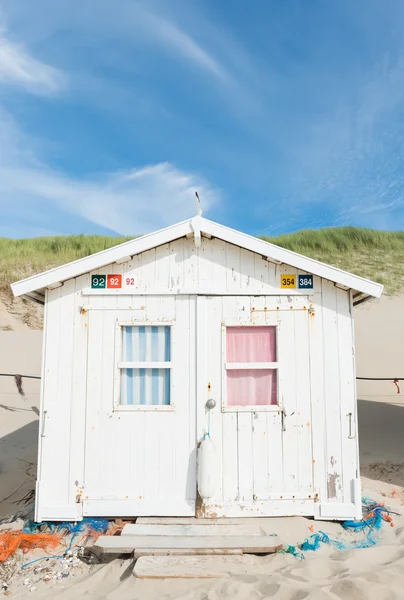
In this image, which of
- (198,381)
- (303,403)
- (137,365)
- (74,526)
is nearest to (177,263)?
(137,365)

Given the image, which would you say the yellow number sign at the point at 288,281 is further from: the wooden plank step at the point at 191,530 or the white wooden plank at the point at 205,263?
the wooden plank step at the point at 191,530

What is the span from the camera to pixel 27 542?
5699mm

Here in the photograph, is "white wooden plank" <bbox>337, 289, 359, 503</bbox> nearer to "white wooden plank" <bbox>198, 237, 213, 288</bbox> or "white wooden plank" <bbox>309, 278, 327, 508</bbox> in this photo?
"white wooden plank" <bbox>309, 278, 327, 508</bbox>

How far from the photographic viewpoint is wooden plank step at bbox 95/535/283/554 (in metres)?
5.25

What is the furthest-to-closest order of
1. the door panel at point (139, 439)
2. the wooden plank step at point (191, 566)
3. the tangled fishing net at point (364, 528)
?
the door panel at point (139, 439) → the tangled fishing net at point (364, 528) → the wooden plank step at point (191, 566)

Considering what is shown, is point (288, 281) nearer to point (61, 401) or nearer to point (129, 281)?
point (129, 281)

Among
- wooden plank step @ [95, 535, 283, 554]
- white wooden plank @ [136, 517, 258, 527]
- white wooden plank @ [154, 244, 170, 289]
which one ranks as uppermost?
white wooden plank @ [154, 244, 170, 289]

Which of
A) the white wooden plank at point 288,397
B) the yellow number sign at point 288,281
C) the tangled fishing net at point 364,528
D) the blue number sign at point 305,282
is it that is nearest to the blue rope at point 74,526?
the white wooden plank at point 288,397

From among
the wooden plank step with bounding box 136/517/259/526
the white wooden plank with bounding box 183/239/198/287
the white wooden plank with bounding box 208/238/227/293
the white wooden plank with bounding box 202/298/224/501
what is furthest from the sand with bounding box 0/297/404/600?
the white wooden plank with bounding box 183/239/198/287

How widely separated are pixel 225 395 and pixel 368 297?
7.80 feet

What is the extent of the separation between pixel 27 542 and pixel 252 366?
135 inches

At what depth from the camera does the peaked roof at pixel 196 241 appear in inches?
251

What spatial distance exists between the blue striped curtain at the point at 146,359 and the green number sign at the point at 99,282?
648 millimetres

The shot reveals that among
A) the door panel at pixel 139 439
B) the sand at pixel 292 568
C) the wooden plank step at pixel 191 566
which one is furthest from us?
the door panel at pixel 139 439
